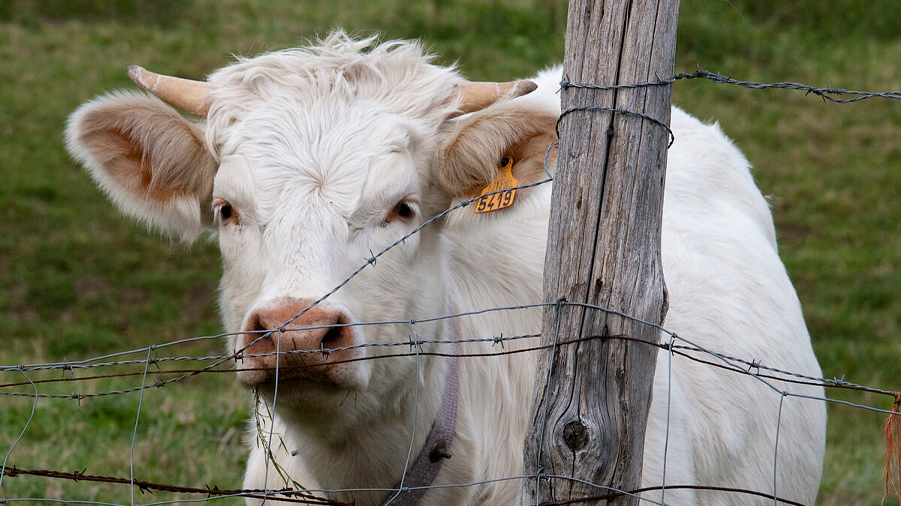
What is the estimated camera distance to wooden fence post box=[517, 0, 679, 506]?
6.81 ft

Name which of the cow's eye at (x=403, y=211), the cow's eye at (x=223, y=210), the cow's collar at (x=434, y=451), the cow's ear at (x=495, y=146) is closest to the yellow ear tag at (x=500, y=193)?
the cow's ear at (x=495, y=146)

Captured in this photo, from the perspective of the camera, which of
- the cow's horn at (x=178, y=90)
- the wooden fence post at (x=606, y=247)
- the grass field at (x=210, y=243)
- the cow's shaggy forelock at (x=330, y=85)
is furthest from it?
the grass field at (x=210, y=243)

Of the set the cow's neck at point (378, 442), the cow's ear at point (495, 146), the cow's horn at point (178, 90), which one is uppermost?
the cow's horn at point (178, 90)

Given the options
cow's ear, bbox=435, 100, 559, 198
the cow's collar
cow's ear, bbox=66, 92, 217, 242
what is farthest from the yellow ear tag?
cow's ear, bbox=66, 92, 217, 242

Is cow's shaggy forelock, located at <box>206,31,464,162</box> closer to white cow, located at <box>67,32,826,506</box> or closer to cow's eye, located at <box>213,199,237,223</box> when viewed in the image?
white cow, located at <box>67,32,826,506</box>

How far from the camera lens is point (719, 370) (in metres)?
3.74

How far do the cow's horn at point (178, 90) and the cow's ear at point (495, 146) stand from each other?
0.81 m

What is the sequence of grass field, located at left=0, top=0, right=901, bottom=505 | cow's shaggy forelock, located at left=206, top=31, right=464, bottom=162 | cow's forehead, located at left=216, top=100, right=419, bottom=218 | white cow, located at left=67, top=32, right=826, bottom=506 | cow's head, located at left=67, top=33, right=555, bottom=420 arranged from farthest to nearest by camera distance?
grass field, located at left=0, top=0, right=901, bottom=505
cow's shaggy forelock, located at left=206, top=31, right=464, bottom=162
cow's forehead, located at left=216, top=100, right=419, bottom=218
white cow, located at left=67, top=32, right=826, bottom=506
cow's head, located at left=67, top=33, right=555, bottom=420

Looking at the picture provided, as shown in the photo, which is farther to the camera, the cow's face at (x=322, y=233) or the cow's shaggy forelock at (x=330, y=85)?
the cow's shaggy forelock at (x=330, y=85)

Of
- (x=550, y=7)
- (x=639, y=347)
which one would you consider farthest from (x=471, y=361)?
(x=550, y=7)

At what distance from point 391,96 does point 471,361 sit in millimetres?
888

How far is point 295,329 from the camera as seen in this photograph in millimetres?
2307

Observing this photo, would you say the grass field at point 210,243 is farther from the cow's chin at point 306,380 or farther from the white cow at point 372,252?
the cow's chin at point 306,380

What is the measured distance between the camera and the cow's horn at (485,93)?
3117 mm
